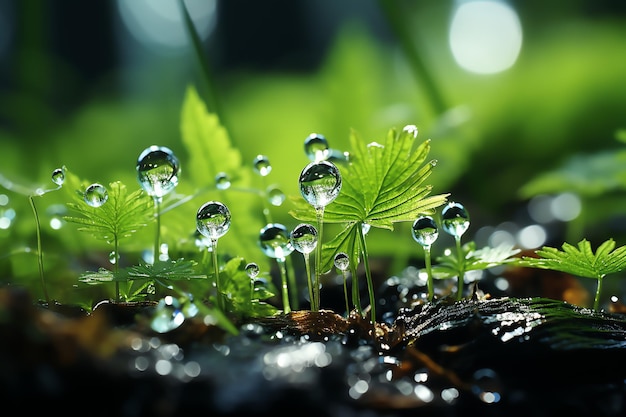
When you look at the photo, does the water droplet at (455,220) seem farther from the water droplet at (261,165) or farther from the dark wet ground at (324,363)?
the water droplet at (261,165)

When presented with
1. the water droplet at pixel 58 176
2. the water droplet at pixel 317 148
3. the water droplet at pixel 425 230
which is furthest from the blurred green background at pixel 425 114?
the water droplet at pixel 425 230

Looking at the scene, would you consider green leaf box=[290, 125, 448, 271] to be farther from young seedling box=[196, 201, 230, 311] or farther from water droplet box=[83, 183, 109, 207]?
water droplet box=[83, 183, 109, 207]

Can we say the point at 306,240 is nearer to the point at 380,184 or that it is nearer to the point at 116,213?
the point at 380,184

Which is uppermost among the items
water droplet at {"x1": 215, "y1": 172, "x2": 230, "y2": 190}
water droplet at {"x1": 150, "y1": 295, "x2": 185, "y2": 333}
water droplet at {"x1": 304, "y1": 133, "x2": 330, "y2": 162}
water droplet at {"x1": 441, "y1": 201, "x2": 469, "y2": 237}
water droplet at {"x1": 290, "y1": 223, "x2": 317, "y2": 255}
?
water droplet at {"x1": 215, "y1": 172, "x2": 230, "y2": 190}

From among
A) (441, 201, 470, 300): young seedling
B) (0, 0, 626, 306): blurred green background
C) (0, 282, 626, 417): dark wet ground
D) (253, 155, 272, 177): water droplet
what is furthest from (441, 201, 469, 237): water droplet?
(0, 0, 626, 306): blurred green background

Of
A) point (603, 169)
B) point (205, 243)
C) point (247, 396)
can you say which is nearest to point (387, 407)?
point (247, 396)

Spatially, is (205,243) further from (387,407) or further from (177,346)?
(387,407)
